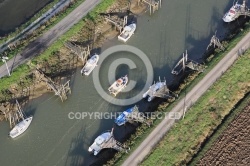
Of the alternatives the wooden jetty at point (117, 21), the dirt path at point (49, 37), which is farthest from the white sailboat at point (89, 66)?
the wooden jetty at point (117, 21)

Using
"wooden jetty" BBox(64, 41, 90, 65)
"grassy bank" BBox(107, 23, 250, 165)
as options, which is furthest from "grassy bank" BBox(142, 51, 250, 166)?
"wooden jetty" BBox(64, 41, 90, 65)

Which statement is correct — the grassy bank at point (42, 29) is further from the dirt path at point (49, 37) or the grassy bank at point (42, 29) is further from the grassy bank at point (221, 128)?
the grassy bank at point (221, 128)

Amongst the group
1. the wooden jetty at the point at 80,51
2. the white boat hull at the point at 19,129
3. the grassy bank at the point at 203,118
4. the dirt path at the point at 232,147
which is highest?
the wooden jetty at the point at 80,51

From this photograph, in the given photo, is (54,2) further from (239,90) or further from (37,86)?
(239,90)

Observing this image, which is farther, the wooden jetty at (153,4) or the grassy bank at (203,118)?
the wooden jetty at (153,4)

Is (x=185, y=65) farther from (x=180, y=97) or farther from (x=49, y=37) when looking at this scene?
(x=49, y=37)

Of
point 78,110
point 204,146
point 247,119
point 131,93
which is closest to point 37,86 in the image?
point 78,110

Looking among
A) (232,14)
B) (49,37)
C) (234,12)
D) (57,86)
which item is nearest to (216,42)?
(232,14)
